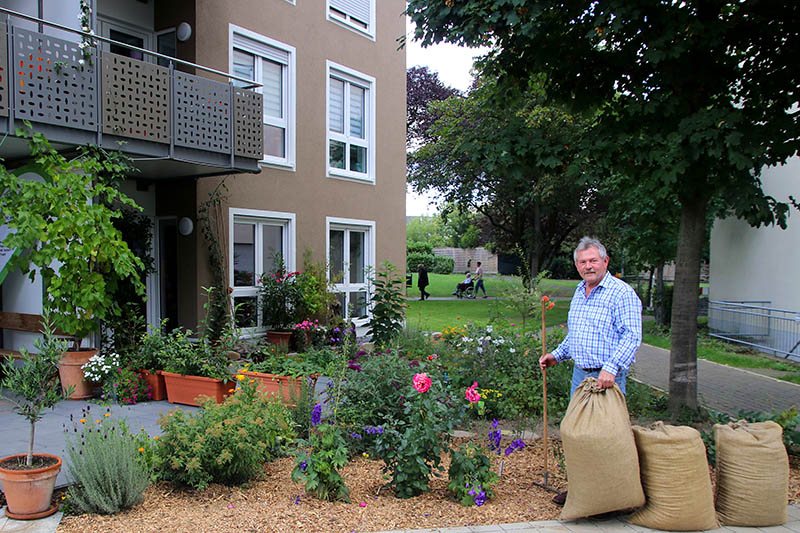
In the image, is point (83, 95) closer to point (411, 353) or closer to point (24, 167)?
point (24, 167)

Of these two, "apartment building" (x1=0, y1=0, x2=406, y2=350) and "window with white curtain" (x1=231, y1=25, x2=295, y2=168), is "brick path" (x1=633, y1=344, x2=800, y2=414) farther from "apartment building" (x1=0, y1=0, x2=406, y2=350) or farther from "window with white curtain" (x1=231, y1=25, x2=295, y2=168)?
"window with white curtain" (x1=231, y1=25, x2=295, y2=168)

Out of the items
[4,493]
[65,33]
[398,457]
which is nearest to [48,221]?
[65,33]

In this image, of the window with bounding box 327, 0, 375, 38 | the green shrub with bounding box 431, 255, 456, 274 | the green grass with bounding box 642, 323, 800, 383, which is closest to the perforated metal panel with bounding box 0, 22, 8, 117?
the window with bounding box 327, 0, 375, 38

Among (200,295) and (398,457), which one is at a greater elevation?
(200,295)

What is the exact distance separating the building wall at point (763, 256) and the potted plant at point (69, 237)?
1384cm

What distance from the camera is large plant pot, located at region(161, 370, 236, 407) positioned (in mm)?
6965

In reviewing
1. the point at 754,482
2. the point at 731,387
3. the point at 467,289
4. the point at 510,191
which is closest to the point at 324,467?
the point at 754,482

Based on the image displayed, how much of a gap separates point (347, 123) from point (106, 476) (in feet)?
31.9

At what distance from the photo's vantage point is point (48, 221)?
6.87m

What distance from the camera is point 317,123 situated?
38.4 feet

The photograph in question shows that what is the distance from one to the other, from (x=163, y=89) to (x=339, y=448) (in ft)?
19.3

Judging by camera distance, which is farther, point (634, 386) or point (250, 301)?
point (250, 301)

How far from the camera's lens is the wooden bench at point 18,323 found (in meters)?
7.94

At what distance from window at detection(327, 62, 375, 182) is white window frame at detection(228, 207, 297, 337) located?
4.99 ft
